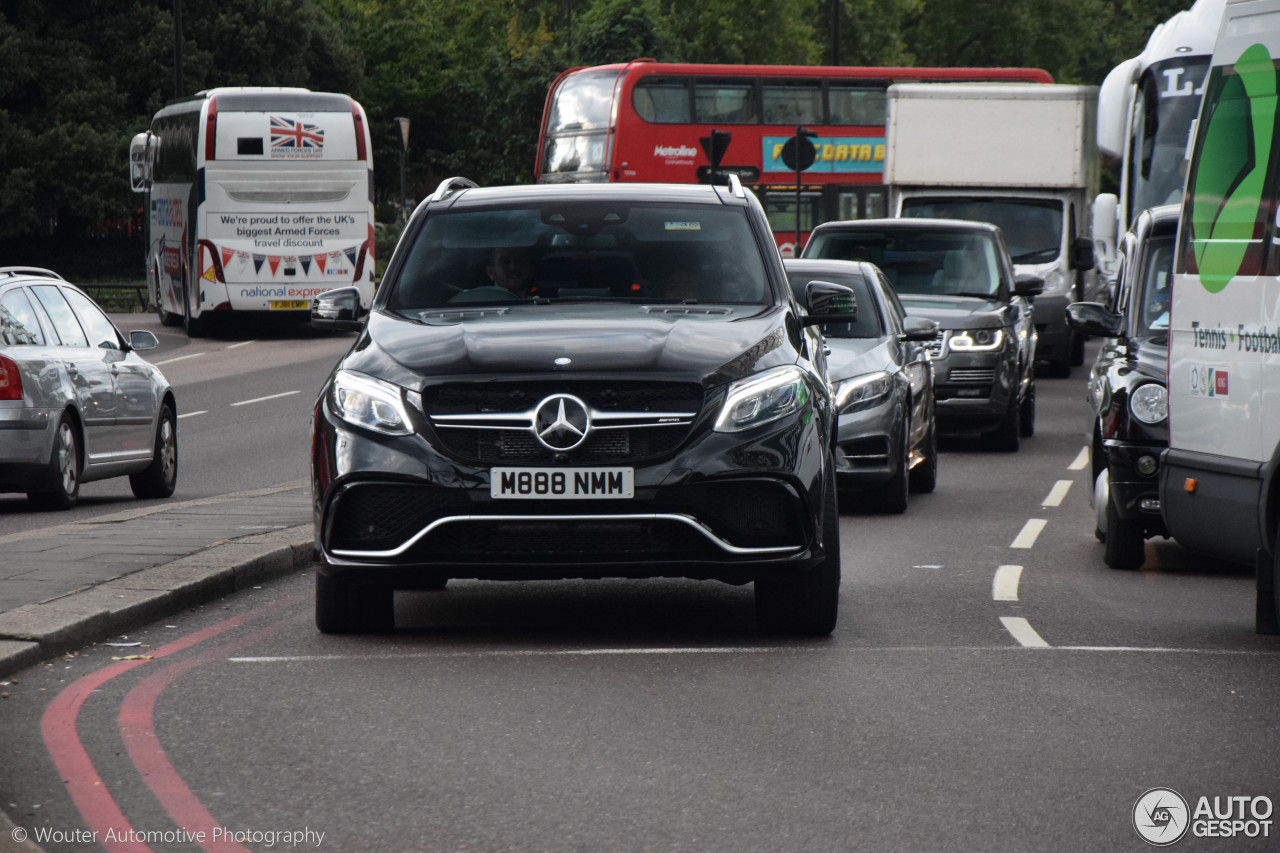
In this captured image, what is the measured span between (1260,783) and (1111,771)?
39 cm

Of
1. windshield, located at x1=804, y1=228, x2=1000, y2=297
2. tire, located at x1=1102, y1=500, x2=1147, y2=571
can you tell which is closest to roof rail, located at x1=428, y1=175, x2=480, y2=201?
tire, located at x1=1102, y1=500, x2=1147, y2=571

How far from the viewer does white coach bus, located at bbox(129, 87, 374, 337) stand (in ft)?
112

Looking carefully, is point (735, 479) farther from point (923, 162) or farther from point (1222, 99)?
point (923, 162)

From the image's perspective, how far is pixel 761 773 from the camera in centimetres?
555

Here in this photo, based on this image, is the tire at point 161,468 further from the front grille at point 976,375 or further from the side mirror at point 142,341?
the front grille at point 976,375

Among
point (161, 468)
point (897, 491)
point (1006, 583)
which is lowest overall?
point (161, 468)

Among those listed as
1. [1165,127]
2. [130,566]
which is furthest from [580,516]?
[1165,127]

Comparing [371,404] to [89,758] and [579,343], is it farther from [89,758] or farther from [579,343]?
[89,758]

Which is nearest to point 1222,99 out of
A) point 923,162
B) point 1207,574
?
point 1207,574

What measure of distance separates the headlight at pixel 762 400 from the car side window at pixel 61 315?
8082 mm
